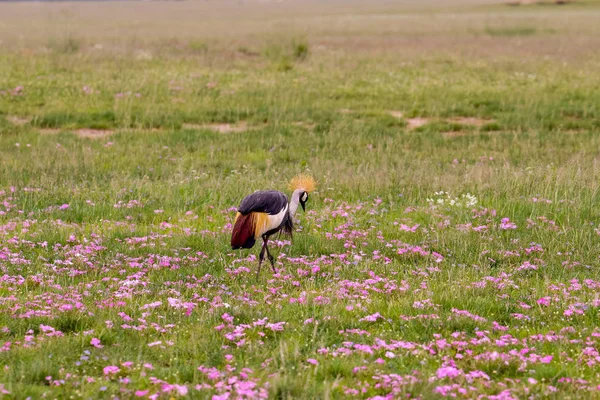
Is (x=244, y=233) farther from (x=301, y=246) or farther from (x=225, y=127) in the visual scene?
(x=225, y=127)

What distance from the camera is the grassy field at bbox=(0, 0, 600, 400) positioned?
19.1 feet

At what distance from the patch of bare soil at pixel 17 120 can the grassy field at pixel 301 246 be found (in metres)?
0.19

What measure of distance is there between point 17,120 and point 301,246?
1199 cm

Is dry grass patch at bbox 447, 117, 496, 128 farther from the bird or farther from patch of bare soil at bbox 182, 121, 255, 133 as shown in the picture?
the bird

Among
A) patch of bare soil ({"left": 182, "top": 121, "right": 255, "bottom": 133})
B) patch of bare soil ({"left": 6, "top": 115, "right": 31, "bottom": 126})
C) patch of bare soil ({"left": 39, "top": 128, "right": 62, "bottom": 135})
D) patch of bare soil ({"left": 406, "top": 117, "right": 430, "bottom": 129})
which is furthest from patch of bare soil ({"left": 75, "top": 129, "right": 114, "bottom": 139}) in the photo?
patch of bare soil ({"left": 406, "top": 117, "right": 430, "bottom": 129})

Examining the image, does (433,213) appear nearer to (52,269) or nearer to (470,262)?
(470,262)

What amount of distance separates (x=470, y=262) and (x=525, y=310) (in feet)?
5.63

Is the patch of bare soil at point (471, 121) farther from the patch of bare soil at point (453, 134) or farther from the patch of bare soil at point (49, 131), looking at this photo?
the patch of bare soil at point (49, 131)

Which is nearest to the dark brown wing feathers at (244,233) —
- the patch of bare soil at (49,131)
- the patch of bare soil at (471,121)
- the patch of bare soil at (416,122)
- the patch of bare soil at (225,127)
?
the patch of bare soil at (225,127)

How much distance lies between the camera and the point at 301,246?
A: 30.7ft

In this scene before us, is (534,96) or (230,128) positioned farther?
(534,96)

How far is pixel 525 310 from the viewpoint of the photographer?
724cm

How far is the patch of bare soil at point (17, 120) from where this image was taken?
1851 centimetres

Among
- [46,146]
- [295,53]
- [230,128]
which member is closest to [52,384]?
[46,146]
